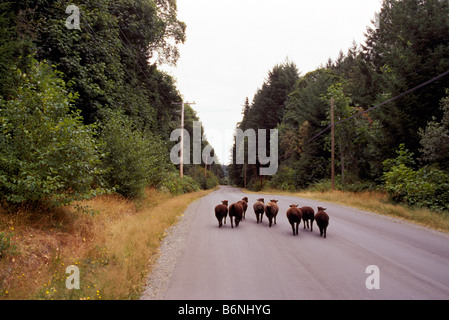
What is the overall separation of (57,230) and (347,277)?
6.45 meters

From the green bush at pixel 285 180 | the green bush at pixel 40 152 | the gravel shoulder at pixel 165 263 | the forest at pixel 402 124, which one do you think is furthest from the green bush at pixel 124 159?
the green bush at pixel 285 180

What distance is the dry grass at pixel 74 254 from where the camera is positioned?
4109 millimetres

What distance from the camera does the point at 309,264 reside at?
5.25 metres

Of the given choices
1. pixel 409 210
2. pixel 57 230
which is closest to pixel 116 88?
pixel 57 230

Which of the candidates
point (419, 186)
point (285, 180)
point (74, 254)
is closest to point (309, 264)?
point (74, 254)

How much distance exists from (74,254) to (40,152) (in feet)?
7.95

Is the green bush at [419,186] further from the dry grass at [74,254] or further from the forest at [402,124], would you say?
the dry grass at [74,254]

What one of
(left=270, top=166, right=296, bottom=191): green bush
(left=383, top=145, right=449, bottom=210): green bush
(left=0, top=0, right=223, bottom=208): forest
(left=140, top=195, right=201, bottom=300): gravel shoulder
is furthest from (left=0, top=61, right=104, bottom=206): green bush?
(left=270, top=166, right=296, bottom=191): green bush

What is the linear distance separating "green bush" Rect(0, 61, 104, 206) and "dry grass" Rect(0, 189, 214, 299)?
0.61 m

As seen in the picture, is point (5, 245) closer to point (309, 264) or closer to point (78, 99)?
point (309, 264)

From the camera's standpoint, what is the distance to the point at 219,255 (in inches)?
233

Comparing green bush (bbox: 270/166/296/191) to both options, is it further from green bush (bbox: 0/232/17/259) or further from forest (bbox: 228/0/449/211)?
green bush (bbox: 0/232/17/259)

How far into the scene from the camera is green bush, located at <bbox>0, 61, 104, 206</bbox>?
234 inches

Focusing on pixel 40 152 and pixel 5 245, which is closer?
pixel 5 245
